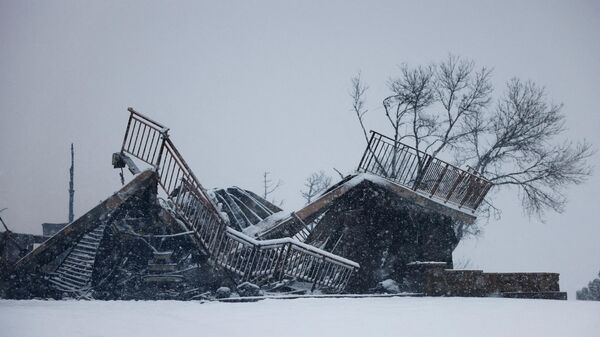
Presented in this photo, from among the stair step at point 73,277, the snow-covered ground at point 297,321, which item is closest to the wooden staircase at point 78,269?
the stair step at point 73,277

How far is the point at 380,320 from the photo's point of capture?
6812mm

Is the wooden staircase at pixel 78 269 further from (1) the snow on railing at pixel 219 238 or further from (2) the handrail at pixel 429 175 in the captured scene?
(2) the handrail at pixel 429 175

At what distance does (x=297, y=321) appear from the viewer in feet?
21.5

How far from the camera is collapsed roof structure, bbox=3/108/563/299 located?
11.4 metres

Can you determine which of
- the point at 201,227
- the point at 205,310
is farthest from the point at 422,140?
the point at 205,310

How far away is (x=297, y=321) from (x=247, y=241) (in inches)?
222

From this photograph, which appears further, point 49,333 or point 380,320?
point 380,320

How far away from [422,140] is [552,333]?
24687 mm

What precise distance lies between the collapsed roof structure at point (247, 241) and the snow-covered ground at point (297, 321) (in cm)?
338

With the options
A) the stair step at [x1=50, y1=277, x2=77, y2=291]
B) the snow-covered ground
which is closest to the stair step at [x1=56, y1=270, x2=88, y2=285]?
the stair step at [x1=50, y1=277, x2=77, y2=291]

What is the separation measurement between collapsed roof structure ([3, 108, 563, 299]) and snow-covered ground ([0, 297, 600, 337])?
3.38 metres

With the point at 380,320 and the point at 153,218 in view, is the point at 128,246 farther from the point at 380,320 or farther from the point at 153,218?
the point at 380,320

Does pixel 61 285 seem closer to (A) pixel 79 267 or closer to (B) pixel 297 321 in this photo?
(A) pixel 79 267

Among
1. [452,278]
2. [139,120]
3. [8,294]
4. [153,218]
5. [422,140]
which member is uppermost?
[422,140]
